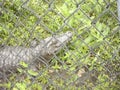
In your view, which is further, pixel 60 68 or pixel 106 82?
pixel 60 68

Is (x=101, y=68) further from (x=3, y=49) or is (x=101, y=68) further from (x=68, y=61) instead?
(x=3, y=49)

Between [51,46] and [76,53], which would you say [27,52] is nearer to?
[51,46]

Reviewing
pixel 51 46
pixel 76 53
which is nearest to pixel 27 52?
pixel 51 46

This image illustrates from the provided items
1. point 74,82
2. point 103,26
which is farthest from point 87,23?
point 74,82

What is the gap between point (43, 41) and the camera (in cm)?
311

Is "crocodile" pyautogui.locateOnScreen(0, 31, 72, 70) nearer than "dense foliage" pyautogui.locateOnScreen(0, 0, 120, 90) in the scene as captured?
No

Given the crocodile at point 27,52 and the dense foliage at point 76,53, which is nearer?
the dense foliage at point 76,53

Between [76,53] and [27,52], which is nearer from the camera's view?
[76,53]

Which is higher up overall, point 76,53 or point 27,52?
point 27,52

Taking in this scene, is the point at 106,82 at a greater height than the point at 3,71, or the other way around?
the point at 3,71

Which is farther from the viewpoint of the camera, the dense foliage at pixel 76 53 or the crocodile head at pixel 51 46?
the crocodile head at pixel 51 46

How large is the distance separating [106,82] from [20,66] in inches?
34.2

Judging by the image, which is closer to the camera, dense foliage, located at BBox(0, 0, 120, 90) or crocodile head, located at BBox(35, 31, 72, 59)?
dense foliage, located at BBox(0, 0, 120, 90)

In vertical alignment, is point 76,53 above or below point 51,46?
below
